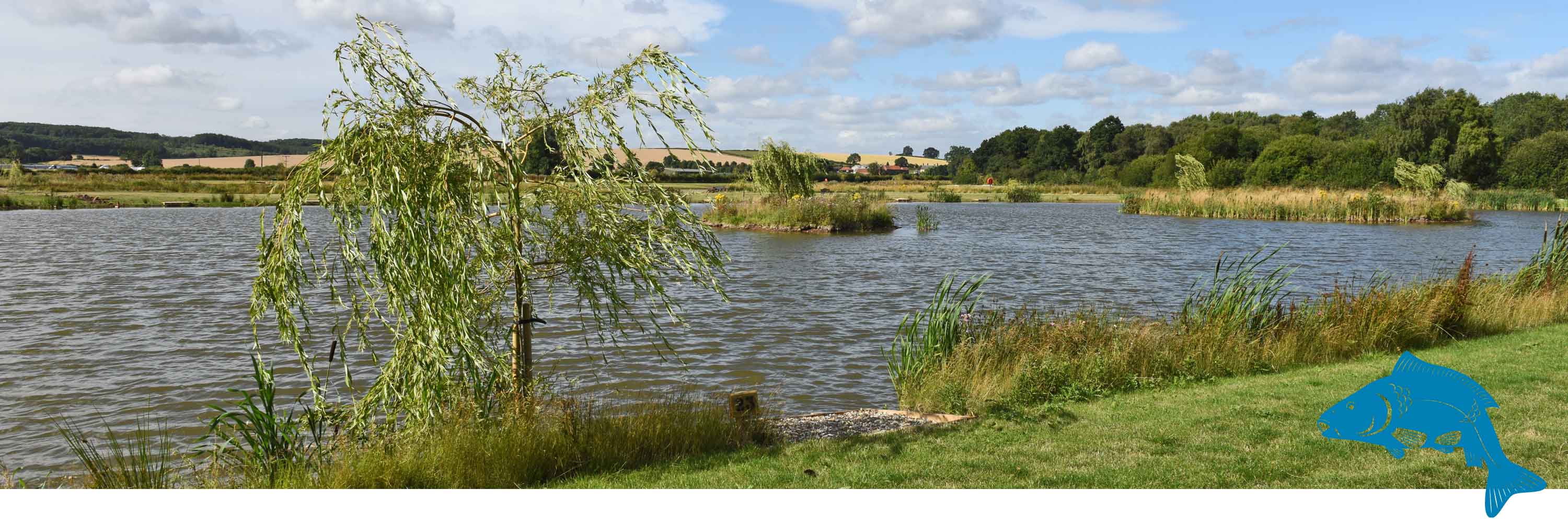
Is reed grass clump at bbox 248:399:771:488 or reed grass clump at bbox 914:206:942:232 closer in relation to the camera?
reed grass clump at bbox 248:399:771:488

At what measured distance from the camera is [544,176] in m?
6.25

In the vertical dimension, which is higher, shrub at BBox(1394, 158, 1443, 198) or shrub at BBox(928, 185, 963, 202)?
shrub at BBox(1394, 158, 1443, 198)

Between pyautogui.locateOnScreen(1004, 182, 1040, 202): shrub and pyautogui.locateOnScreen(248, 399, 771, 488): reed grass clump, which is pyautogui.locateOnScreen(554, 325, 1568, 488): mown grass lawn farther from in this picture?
pyautogui.locateOnScreen(1004, 182, 1040, 202): shrub

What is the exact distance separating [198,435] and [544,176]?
4.70 meters

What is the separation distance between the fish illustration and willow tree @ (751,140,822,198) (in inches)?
1301

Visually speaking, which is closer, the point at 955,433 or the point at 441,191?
the point at 441,191

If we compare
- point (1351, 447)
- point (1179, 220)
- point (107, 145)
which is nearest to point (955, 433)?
point (1351, 447)

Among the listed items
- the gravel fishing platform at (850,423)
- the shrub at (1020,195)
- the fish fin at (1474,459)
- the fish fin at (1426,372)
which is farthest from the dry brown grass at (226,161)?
the fish fin at (1474,459)

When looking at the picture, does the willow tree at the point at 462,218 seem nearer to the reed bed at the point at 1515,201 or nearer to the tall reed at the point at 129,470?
the tall reed at the point at 129,470

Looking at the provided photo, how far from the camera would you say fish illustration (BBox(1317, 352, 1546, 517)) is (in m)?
4.79

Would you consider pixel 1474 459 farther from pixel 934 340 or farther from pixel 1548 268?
pixel 1548 268

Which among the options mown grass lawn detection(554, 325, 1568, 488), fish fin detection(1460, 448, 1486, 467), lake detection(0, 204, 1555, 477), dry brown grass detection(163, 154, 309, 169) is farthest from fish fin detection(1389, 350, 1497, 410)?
dry brown grass detection(163, 154, 309, 169)

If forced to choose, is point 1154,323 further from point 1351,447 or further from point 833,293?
point 833,293

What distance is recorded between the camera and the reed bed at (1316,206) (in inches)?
1629
